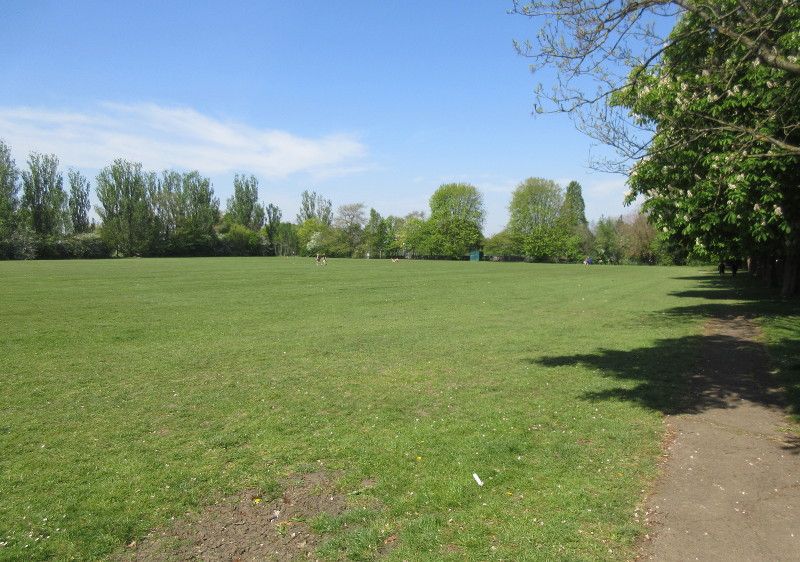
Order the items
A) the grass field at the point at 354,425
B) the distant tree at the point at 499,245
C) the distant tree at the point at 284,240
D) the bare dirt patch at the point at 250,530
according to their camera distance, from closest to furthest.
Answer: the bare dirt patch at the point at 250,530 → the grass field at the point at 354,425 → the distant tree at the point at 499,245 → the distant tree at the point at 284,240

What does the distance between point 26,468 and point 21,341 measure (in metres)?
8.37

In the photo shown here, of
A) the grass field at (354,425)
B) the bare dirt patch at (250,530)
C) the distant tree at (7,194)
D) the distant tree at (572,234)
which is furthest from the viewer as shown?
the distant tree at (572,234)

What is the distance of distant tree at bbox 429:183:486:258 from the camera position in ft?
349

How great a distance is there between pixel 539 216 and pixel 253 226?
224 feet

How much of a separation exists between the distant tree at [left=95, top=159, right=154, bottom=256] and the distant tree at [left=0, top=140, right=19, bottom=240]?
12.2 metres

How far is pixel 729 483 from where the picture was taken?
201 inches

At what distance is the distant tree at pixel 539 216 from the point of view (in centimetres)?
9738

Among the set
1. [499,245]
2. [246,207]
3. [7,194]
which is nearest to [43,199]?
[7,194]

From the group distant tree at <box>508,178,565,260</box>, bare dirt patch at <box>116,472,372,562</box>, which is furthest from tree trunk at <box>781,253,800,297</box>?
distant tree at <box>508,178,565,260</box>

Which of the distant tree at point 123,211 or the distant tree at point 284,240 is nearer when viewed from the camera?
the distant tree at point 123,211

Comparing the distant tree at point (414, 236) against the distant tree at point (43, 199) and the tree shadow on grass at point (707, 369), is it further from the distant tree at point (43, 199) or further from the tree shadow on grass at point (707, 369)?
the tree shadow on grass at point (707, 369)

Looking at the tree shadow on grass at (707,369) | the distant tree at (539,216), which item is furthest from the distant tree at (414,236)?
the tree shadow on grass at (707,369)

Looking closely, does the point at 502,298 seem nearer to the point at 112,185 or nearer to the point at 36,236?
the point at 36,236

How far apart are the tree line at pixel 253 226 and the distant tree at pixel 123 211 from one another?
0.59 feet
